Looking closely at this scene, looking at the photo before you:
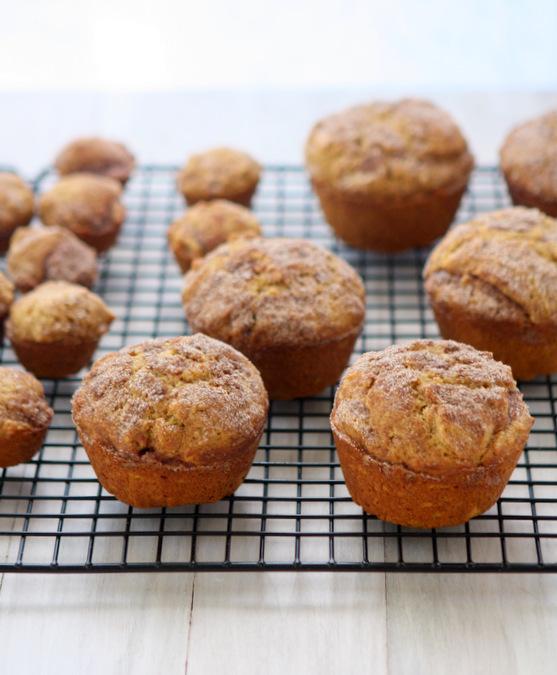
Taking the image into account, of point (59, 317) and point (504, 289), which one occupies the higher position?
point (504, 289)

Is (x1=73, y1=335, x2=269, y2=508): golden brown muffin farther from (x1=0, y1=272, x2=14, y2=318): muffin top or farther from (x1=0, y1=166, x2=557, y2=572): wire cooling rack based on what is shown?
(x1=0, y1=272, x2=14, y2=318): muffin top

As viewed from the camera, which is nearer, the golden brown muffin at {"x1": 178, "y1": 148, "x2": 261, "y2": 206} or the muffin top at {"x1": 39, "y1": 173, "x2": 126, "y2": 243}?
the muffin top at {"x1": 39, "y1": 173, "x2": 126, "y2": 243}

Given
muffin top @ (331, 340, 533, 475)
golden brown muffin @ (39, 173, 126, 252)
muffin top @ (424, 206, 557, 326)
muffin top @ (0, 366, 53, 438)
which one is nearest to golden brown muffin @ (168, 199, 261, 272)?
golden brown muffin @ (39, 173, 126, 252)

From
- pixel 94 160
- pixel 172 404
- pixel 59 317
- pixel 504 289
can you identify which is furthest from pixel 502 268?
pixel 94 160

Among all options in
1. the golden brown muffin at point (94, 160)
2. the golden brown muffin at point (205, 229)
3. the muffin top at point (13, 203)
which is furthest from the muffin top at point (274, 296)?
A: the golden brown muffin at point (94, 160)

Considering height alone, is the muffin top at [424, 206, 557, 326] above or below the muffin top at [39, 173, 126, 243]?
above

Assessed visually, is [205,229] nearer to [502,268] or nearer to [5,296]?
[5,296]

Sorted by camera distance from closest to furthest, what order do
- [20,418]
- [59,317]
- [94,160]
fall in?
[20,418]
[59,317]
[94,160]
